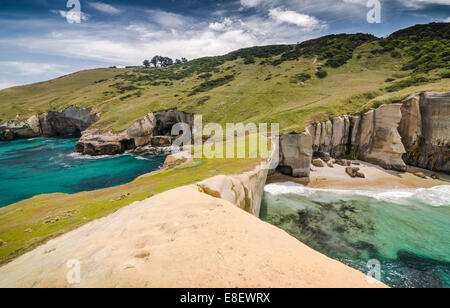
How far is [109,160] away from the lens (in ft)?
185

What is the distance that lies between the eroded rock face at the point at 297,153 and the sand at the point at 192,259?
30.4 meters

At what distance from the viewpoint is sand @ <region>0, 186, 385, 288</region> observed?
4582 mm

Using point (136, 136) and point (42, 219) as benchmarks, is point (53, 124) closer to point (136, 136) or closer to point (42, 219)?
point (136, 136)

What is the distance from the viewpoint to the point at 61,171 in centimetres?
4934

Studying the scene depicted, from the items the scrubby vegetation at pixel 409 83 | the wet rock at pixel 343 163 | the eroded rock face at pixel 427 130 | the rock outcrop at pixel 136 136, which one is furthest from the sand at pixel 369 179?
the rock outcrop at pixel 136 136

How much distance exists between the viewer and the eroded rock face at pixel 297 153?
3594 cm

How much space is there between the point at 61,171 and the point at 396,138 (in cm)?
7515

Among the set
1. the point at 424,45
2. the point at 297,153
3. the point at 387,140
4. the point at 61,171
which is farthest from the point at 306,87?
the point at 61,171

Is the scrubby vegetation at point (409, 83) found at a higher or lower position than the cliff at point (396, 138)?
higher

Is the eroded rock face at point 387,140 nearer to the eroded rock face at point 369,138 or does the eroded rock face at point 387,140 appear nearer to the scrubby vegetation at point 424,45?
the eroded rock face at point 369,138

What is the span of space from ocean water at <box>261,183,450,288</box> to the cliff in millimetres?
7089

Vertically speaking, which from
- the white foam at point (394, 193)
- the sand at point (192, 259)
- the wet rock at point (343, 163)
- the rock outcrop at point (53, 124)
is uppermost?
the rock outcrop at point (53, 124)

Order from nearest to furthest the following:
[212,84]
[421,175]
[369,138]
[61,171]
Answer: [421,175]
[369,138]
[61,171]
[212,84]
